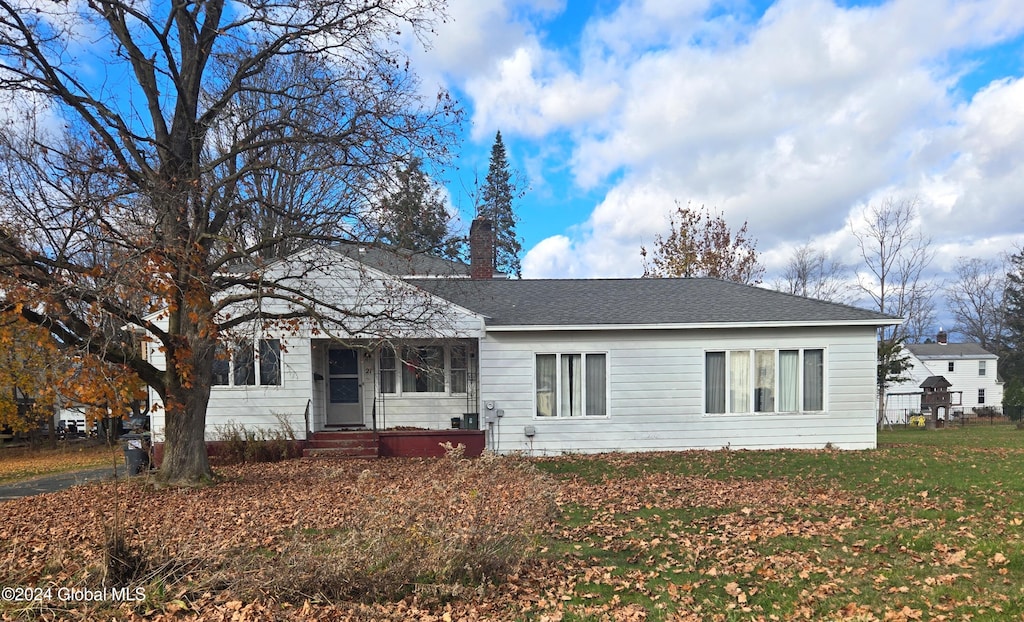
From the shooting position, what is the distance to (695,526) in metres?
7.04

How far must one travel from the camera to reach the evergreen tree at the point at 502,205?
4331cm

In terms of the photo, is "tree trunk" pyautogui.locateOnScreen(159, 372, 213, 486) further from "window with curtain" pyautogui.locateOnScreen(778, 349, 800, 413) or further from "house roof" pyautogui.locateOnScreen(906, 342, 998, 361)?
"house roof" pyautogui.locateOnScreen(906, 342, 998, 361)

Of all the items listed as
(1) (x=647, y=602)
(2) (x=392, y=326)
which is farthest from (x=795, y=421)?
(1) (x=647, y=602)

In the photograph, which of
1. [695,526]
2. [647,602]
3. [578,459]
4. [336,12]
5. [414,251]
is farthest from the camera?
[578,459]

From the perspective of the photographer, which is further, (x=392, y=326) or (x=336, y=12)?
(x=392, y=326)

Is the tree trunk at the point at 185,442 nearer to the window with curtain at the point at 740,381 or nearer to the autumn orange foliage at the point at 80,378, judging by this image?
the autumn orange foliage at the point at 80,378

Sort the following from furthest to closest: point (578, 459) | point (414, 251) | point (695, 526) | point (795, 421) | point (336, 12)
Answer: point (795, 421) → point (578, 459) → point (414, 251) → point (336, 12) → point (695, 526)

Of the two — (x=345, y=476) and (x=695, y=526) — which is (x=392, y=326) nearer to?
(x=345, y=476)

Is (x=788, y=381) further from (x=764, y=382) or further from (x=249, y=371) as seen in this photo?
(x=249, y=371)

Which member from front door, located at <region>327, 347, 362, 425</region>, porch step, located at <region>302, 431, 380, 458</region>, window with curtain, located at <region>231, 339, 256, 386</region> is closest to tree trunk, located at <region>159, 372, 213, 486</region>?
porch step, located at <region>302, 431, 380, 458</region>

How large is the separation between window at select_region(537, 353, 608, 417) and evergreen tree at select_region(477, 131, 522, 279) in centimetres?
2737

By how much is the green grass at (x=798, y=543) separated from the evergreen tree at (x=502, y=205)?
107 ft

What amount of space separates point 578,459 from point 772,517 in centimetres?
613

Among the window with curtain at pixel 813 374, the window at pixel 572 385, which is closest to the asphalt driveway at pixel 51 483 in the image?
the window at pixel 572 385
